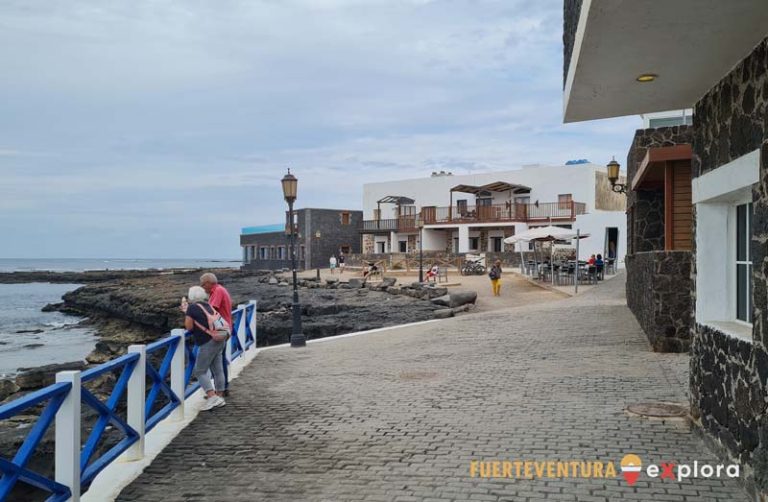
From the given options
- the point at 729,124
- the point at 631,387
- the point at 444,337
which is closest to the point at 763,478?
the point at 729,124

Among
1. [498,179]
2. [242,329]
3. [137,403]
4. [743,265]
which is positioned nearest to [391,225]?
[498,179]

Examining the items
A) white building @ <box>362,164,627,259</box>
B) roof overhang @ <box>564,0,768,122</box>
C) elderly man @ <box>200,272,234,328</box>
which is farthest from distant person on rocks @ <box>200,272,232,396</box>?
white building @ <box>362,164,627,259</box>

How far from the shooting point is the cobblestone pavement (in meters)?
5.12

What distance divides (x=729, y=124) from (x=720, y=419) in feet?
7.97

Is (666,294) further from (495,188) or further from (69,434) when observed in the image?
(495,188)

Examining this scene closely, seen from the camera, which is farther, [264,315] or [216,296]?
[264,315]

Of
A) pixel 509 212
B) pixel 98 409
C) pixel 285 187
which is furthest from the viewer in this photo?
pixel 509 212

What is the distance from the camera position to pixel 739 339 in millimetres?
5016

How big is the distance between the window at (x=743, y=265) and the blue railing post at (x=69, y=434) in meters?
5.31

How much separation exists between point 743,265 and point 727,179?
854 mm

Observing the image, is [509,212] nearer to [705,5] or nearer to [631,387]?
[631,387]

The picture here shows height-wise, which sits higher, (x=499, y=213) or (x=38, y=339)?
(x=499, y=213)

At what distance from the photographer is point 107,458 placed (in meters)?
5.48

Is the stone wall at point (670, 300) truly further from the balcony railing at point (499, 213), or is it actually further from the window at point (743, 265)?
the balcony railing at point (499, 213)
